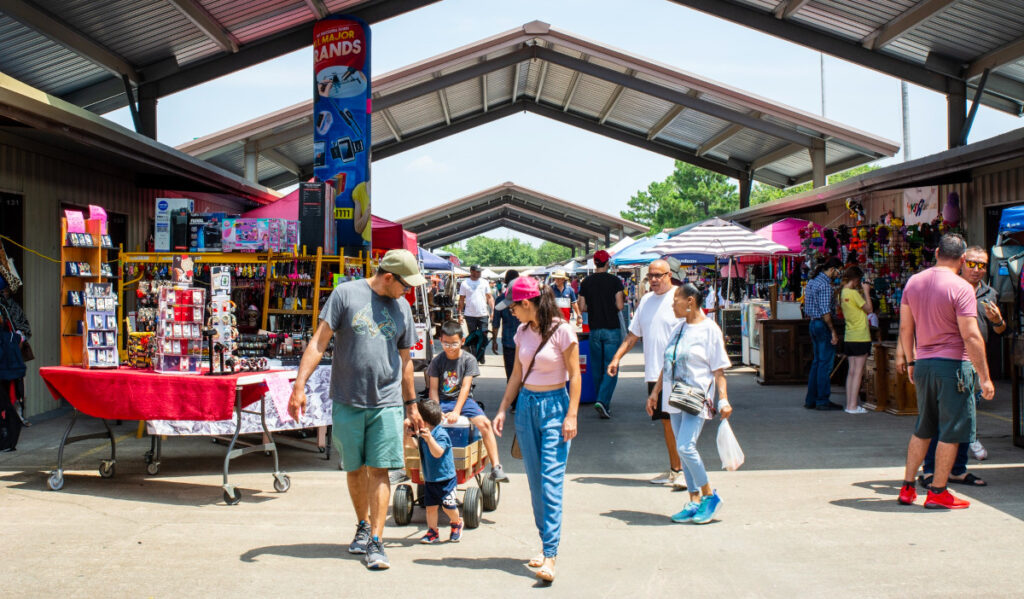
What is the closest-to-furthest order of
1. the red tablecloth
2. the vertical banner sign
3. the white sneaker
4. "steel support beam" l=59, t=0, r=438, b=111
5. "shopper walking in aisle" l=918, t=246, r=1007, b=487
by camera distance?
the red tablecloth → "shopper walking in aisle" l=918, t=246, r=1007, b=487 → the white sneaker → the vertical banner sign → "steel support beam" l=59, t=0, r=438, b=111

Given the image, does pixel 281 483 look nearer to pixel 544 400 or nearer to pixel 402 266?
pixel 402 266

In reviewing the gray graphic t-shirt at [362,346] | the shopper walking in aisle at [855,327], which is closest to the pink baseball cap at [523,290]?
the gray graphic t-shirt at [362,346]

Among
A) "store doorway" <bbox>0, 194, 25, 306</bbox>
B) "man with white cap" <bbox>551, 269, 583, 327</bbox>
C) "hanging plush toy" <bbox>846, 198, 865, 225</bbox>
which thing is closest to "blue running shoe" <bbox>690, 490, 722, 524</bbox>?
"man with white cap" <bbox>551, 269, 583, 327</bbox>

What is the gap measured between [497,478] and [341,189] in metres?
7.51

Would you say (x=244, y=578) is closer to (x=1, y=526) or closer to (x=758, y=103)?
(x=1, y=526)

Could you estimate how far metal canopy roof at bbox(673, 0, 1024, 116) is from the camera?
12.5 meters

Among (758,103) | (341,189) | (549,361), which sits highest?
(758,103)

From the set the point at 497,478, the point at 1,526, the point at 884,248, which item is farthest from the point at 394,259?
the point at 884,248

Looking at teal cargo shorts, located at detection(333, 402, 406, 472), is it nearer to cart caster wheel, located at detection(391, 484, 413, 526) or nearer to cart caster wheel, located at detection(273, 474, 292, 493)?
cart caster wheel, located at detection(391, 484, 413, 526)

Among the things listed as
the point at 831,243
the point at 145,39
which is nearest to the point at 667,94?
the point at 831,243

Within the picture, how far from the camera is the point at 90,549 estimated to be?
553 centimetres

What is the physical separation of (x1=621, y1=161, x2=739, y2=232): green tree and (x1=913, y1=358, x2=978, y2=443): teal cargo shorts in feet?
219

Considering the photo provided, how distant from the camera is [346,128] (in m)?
13.4

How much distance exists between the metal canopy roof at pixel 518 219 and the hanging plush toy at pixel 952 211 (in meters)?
18.1
